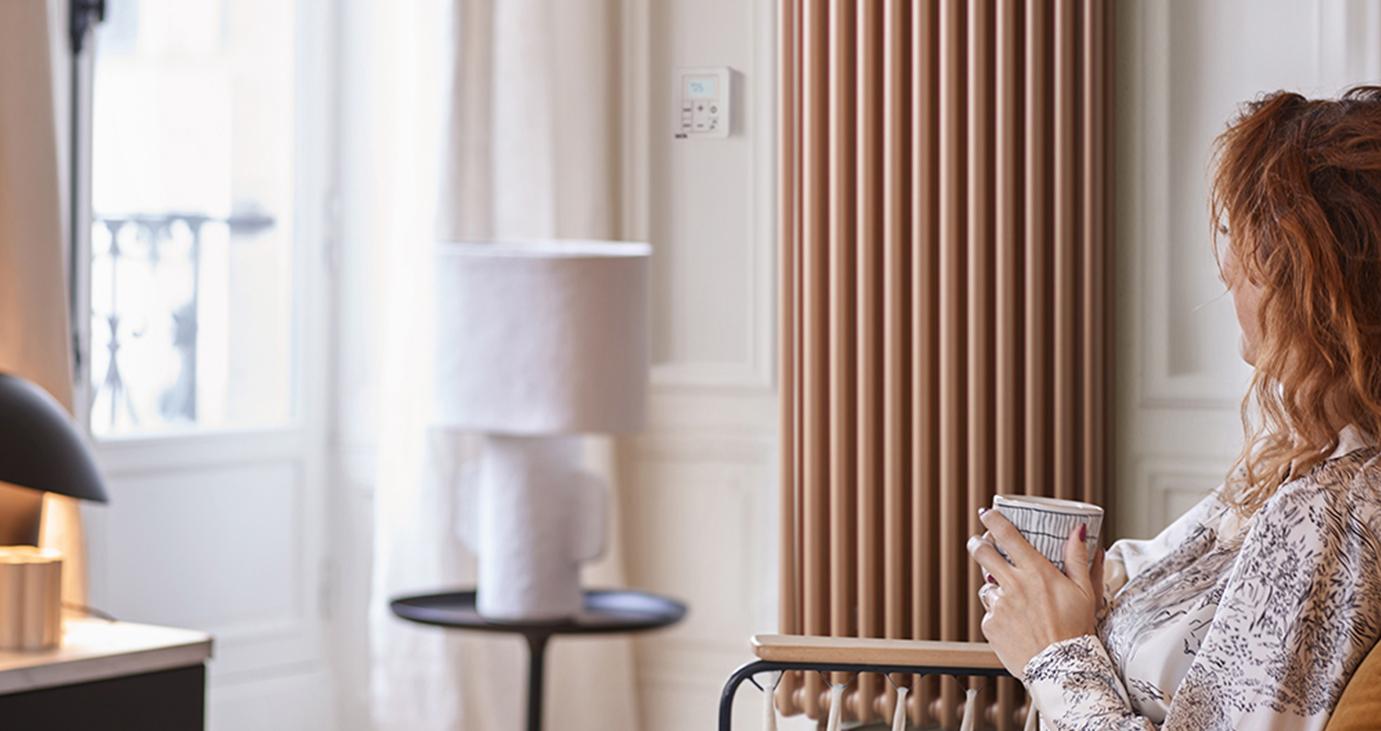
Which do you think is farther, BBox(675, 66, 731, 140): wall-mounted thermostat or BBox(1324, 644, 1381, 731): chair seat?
BBox(675, 66, 731, 140): wall-mounted thermostat

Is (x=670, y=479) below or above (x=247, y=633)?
above

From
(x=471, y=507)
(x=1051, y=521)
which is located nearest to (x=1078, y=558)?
(x=1051, y=521)

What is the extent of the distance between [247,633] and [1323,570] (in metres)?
2.78

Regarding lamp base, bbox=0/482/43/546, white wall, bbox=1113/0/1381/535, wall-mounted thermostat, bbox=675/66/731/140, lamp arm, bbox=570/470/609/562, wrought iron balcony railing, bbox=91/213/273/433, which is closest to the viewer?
lamp base, bbox=0/482/43/546

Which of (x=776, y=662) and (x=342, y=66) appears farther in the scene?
(x=342, y=66)

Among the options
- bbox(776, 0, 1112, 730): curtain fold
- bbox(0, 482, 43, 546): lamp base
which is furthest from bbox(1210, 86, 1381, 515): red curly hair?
bbox(0, 482, 43, 546): lamp base

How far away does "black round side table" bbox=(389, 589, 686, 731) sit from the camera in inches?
98.5

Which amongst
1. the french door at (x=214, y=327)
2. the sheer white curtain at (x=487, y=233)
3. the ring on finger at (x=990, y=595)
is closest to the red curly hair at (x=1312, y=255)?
the ring on finger at (x=990, y=595)

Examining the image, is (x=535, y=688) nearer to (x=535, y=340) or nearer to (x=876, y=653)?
(x=535, y=340)

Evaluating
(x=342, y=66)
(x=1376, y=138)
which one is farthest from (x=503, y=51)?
(x=1376, y=138)

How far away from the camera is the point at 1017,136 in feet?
8.80

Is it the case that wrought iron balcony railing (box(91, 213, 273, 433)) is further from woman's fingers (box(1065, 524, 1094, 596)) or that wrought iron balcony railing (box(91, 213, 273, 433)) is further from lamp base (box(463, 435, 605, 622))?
woman's fingers (box(1065, 524, 1094, 596))

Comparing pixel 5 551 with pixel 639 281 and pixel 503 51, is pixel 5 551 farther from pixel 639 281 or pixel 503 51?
pixel 503 51

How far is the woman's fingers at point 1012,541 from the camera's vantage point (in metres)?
1.58
